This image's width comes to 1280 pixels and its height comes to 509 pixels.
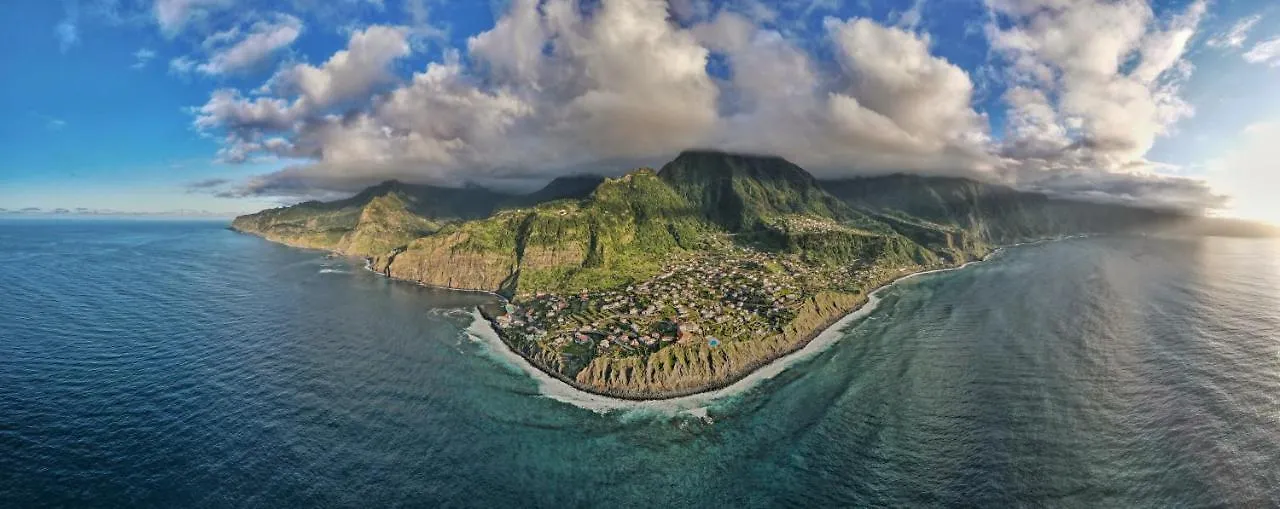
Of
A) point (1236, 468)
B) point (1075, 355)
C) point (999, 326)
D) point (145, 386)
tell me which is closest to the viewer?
point (1236, 468)

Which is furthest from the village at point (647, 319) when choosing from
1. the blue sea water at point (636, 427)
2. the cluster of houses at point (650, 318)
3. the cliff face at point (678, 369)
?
the blue sea water at point (636, 427)

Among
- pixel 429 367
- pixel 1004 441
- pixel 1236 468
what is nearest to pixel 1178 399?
pixel 1236 468

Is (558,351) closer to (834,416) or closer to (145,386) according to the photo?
(834,416)

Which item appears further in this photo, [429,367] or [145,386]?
[429,367]

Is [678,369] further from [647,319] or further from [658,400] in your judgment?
[647,319]

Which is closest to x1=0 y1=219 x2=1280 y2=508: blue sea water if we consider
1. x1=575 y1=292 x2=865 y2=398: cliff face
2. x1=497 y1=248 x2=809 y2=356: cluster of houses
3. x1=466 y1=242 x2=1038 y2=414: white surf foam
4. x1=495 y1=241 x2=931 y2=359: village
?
x1=466 y1=242 x2=1038 y2=414: white surf foam

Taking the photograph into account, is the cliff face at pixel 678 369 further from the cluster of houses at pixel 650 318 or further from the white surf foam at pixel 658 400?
the cluster of houses at pixel 650 318
